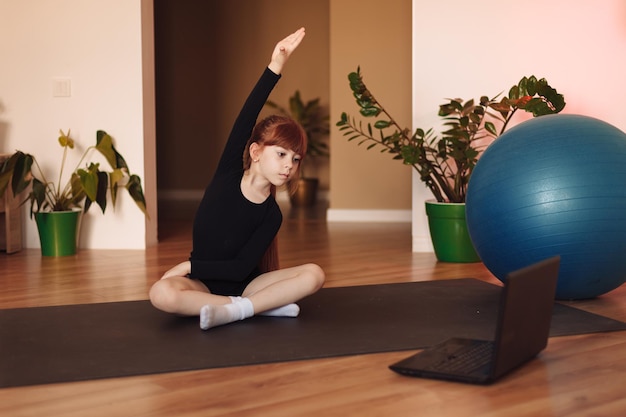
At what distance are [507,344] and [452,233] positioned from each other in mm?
2202

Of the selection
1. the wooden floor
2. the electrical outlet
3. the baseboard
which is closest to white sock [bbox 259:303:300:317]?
the wooden floor

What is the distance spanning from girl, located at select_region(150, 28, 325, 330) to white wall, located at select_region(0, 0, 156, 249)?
202cm

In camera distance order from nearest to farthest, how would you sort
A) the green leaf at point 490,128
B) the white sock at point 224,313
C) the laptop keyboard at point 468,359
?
1. the laptop keyboard at point 468,359
2. the white sock at point 224,313
3. the green leaf at point 490,128

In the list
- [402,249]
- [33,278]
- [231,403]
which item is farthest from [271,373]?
[402,249]

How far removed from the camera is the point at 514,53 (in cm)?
493

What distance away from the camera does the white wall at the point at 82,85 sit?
511cm

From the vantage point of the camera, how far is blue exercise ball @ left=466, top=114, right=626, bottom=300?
10.6 feet

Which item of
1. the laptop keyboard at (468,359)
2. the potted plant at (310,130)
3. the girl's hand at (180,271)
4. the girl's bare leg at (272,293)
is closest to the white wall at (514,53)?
the girl's bare leg at (272,293)

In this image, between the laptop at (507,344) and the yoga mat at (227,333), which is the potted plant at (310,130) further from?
the laptop at (507,344)

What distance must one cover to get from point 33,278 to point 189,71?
4651 millimetres

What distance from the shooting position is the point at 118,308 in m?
3.37

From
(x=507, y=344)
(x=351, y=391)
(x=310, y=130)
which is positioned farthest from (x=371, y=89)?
(x=351, y=391)

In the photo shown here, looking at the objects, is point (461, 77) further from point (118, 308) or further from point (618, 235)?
point (118, 308)

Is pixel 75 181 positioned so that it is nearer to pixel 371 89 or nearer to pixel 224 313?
pixel 224 313
